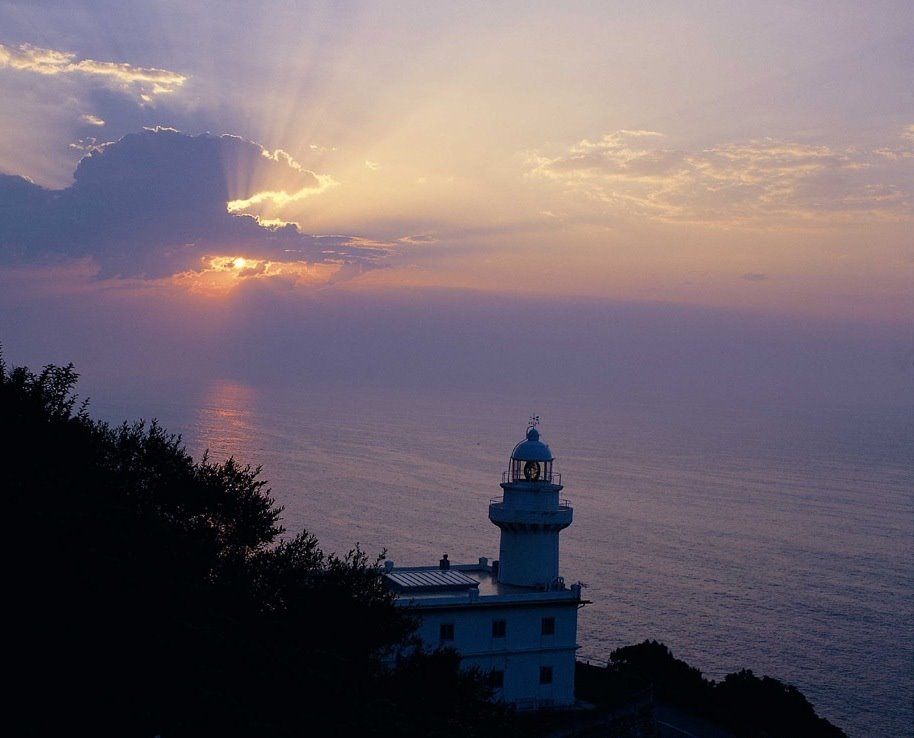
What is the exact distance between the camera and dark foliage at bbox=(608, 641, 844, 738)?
39.3m

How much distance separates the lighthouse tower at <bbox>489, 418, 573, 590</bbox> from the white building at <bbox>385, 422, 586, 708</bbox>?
39 millimetres

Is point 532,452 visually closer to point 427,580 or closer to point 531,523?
point 531,523

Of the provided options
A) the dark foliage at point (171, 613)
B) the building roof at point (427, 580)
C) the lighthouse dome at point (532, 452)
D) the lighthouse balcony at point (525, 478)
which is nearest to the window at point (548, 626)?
the building roof at point (427, 580)

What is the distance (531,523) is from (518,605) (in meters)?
3.79

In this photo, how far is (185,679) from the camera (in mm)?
16641

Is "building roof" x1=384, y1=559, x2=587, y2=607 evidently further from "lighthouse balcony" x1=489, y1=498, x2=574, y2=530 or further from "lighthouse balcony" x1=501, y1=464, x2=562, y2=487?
"lighthouse balcony" x1=501, y1=464, x2=562, y2=487

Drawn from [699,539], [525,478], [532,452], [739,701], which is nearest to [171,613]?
[532,452]

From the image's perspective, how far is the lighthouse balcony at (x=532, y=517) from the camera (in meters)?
37.6

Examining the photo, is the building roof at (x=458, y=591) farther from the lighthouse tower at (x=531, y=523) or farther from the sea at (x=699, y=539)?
the sea at (x=699, y=539)

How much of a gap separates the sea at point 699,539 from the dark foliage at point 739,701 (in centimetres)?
1131

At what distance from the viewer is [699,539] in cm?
9938

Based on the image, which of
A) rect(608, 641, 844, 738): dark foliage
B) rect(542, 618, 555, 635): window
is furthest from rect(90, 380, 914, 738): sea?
rect(542, 618, 555, 635): window

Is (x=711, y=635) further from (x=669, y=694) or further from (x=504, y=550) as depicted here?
(x=504, y=550)

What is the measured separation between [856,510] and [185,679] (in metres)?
118
